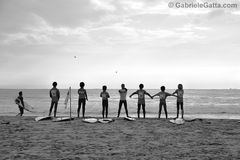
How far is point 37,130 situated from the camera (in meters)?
10.1

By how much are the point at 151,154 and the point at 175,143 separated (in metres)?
1.65

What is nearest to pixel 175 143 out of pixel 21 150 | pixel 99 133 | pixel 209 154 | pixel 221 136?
pixel 209 154

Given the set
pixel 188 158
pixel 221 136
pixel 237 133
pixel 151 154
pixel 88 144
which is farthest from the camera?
pixel 237 133

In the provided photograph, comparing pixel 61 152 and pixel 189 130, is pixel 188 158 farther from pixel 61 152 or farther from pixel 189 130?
pixel 189 130

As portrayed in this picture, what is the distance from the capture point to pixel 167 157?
6.20 meters

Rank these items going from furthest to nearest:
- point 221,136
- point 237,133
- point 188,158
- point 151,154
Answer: point 237,133 → point 221,136 → point 151,154 → point 188,158

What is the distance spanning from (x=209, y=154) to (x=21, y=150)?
5086 mm

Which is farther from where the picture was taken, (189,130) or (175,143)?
(189,130)

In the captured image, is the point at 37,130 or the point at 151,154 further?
the point at 37,130

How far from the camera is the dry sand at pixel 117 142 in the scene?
638cm

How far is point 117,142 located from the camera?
792 cm

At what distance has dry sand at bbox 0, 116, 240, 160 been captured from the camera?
20.9ft

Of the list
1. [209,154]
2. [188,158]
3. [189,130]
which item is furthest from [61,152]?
[189,130]

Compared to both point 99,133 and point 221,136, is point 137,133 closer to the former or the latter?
point 99,133
